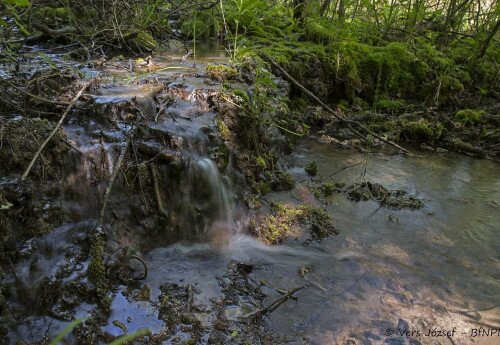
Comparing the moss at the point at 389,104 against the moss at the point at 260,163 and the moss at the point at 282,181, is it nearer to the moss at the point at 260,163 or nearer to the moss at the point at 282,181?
the moss at the point at 282,181

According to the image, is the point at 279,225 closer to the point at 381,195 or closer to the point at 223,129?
the point at 223,129

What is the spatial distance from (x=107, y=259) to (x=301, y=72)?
4960 millimetres

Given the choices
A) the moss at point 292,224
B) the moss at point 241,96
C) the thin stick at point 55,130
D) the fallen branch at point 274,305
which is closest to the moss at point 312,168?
the moss at point 292,224

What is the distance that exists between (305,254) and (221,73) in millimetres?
2766

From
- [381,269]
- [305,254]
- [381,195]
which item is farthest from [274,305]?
[381,195]

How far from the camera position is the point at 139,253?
3.35 meters

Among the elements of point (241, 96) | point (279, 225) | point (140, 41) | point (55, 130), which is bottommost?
point (279, 225)

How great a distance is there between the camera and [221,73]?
5.40 meters

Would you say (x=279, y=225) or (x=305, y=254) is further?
(x=279, y=225)

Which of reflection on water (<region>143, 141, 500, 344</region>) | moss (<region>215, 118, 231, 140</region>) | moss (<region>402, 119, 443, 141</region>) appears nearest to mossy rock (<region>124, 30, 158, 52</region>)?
moss (<region>215, 118, 231, 140</region>)

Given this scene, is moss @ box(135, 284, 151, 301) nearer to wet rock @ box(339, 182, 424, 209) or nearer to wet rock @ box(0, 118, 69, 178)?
wet rock @ box(0, 118, 69, 178)

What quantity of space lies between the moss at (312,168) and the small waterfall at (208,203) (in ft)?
5.25

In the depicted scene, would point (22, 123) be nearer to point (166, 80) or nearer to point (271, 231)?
point (166, 80)

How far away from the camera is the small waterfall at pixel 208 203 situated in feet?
12.4
